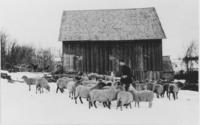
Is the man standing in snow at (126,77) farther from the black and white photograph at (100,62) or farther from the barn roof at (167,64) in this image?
the barn roof at (167,64)

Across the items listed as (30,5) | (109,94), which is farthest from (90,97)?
(30,5)

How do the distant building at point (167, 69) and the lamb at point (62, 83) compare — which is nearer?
the distant building at point (167, 69)

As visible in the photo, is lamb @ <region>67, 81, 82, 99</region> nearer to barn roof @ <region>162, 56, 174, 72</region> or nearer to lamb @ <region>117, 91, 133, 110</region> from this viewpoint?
lamb @ <region>117, 91, 133, 110</region>

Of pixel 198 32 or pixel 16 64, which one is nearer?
pixel 198 32

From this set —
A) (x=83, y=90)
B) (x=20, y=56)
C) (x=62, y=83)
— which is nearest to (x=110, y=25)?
(x=62, y=83)

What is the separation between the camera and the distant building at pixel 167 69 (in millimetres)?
8180

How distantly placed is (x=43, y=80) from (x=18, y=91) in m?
0.67

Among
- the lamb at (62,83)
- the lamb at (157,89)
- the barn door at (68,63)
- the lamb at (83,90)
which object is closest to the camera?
the lamb at (83,90)

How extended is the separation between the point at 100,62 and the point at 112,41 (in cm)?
56

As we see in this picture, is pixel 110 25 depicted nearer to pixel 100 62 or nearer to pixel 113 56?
pixel 113 56

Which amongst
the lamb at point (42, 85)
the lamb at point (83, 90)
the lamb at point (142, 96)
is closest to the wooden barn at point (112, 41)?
the lamb at point (42, 85)

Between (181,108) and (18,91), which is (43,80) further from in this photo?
(181,108)

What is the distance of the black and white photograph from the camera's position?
7539mm

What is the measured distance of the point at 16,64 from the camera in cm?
825
